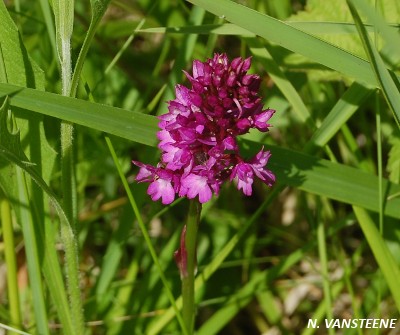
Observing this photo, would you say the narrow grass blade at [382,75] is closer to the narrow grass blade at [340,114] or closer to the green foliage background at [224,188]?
the green foliage background at [224,188]

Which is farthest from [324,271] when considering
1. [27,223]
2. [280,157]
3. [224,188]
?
[27,223]

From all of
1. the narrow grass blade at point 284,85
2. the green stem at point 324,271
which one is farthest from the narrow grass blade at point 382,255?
the narrow grass blade at point 284,85

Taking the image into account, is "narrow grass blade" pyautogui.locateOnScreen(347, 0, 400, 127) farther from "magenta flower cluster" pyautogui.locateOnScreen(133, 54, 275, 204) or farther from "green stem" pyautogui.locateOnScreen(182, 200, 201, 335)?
"green stem" pyautogui.locateOnScreen(182, 200, 201, 335)

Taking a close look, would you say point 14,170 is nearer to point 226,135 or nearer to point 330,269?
point 226,135

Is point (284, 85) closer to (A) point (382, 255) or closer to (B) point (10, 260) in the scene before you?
(A) point (382, 255)

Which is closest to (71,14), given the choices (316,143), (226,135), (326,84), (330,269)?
(226,135)

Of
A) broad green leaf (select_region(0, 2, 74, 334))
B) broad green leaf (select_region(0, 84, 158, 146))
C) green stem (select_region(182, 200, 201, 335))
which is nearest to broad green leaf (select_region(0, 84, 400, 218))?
broad green leaf (select_region(0, 84, 158, 146))

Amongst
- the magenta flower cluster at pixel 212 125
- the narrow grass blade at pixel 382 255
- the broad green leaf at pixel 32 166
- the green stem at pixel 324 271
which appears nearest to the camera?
the magenta flower cluster at pixel 212 125

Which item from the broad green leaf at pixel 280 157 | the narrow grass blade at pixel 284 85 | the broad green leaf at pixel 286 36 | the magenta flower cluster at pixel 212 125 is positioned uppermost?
the narrow grass blade at pixel 284 85
